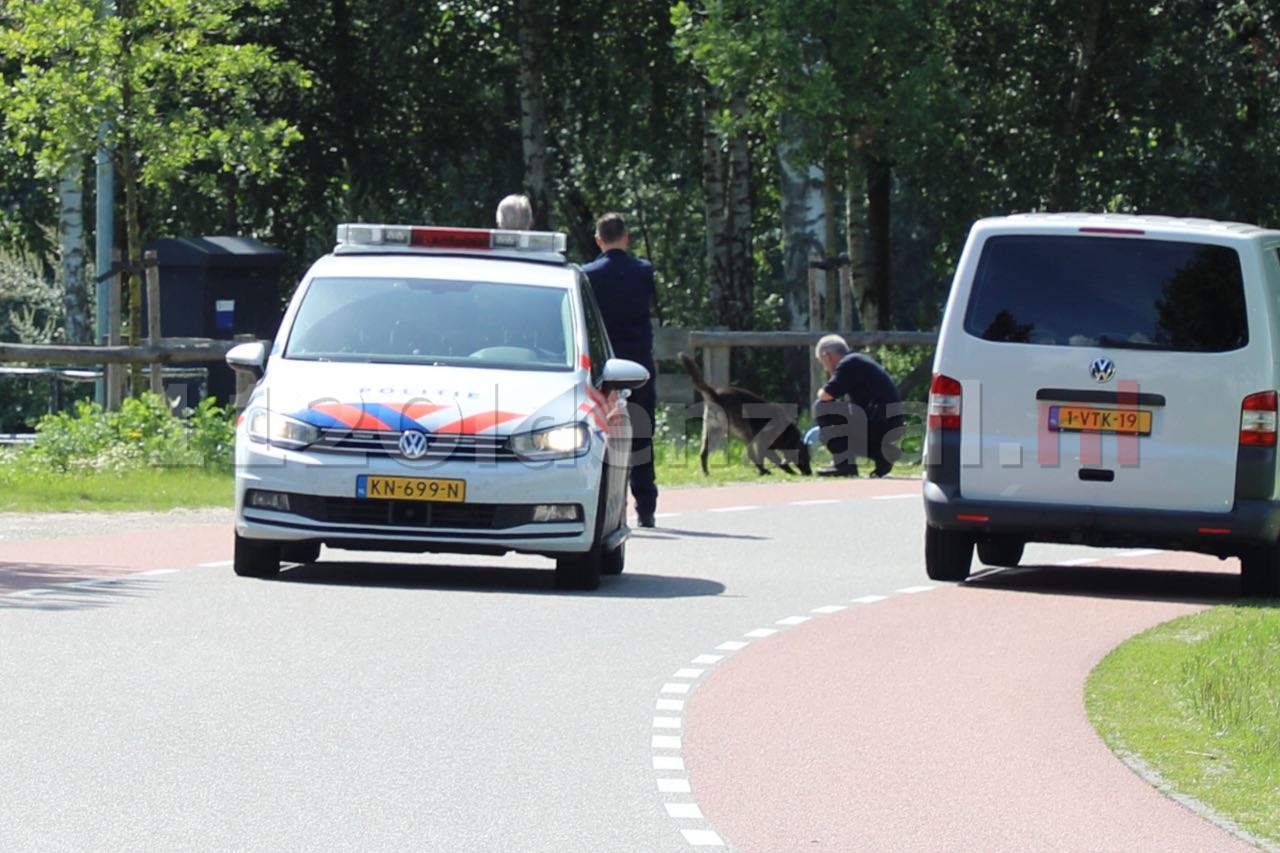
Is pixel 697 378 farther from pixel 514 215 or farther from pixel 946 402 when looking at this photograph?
pixel 946 402

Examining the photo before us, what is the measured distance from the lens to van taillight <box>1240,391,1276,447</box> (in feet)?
46.3

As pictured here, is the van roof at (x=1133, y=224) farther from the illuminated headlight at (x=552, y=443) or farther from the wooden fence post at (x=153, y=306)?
the wooden fence post at (x=153, y=306)

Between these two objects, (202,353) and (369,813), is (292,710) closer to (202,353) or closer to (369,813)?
(369,813)

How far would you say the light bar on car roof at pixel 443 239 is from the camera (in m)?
15.3

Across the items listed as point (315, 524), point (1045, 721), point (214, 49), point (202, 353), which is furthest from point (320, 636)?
point (214, 49)

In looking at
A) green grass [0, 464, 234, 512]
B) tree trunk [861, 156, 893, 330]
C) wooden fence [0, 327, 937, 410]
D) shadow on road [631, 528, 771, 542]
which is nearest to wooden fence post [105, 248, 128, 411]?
wooden fence [0, 327, 937, 410]

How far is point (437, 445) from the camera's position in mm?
13531

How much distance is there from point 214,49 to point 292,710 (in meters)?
17.0

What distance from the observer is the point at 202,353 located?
77.6 ft

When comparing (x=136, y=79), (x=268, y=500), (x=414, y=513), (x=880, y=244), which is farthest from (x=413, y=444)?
(x=880, y=244)

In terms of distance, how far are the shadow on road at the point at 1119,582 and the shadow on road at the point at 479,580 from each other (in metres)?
1.79

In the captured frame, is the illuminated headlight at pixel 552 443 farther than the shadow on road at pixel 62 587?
Yes

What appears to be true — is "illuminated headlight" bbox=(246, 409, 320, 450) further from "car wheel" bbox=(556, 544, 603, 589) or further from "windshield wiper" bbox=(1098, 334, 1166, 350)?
"windshield wiper" bbox=(1098, 334, 1166, 350)

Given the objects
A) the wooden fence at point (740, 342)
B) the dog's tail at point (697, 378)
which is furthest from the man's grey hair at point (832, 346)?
the wooden fence at point (740, 342)
